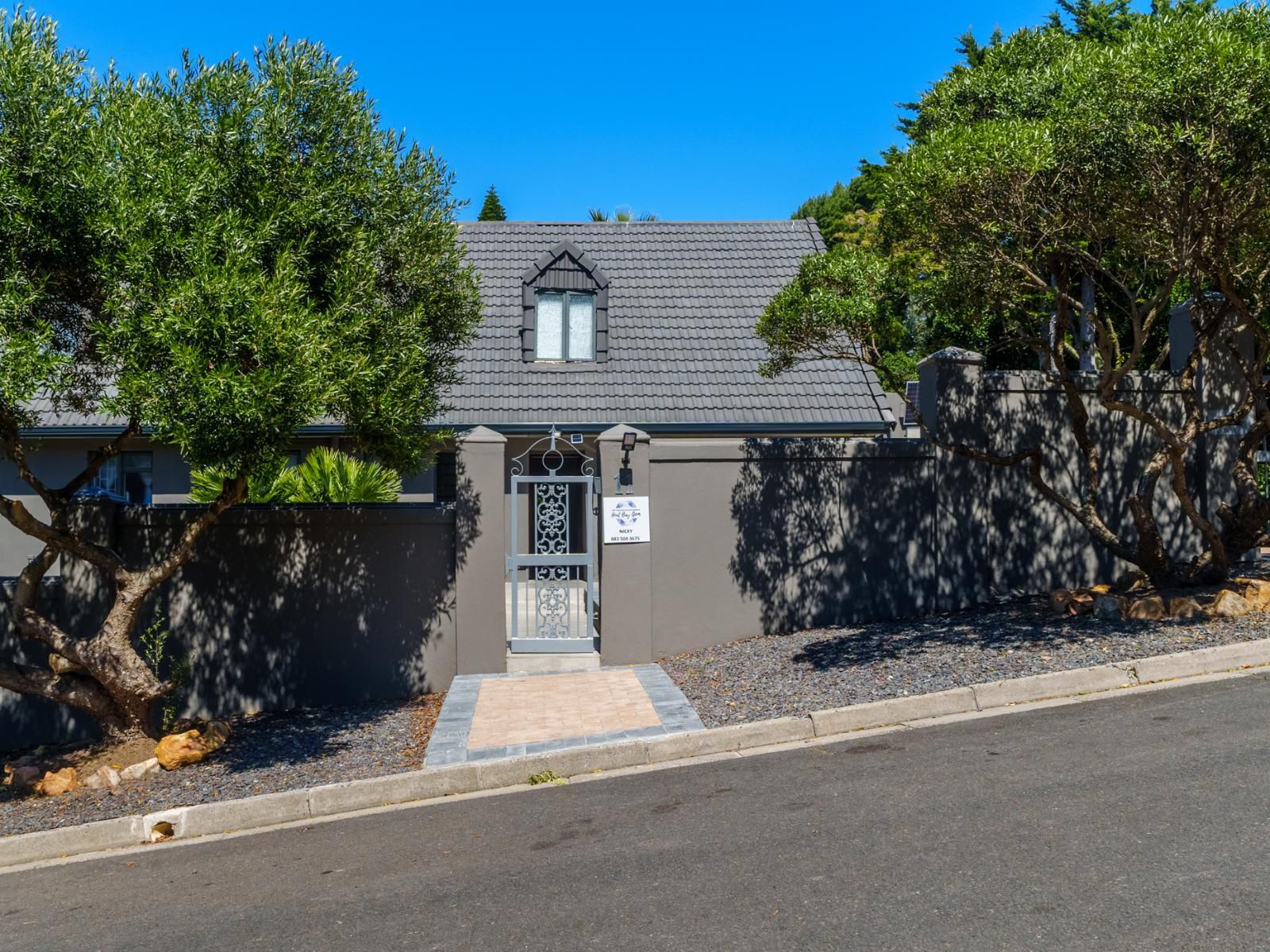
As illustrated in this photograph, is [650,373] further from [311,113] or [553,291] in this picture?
[311,113]

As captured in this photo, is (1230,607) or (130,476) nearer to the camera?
(1230,607)

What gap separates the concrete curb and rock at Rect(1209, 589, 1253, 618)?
2.87ft

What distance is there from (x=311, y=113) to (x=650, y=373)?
29.9 feet

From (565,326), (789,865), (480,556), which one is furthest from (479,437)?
(565,326)

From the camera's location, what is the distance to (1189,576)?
10453 mm

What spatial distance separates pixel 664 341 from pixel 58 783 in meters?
11.8

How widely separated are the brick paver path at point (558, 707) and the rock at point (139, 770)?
2.47 meters

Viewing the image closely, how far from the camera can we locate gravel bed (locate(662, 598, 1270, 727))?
8586mm

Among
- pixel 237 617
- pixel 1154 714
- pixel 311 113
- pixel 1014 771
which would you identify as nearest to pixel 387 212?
pixel 311 113

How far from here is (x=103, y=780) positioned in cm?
795

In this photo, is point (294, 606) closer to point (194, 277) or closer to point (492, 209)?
point (194, 277)

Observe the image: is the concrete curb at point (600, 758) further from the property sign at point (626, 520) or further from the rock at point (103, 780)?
the property sign at point (626, 520)

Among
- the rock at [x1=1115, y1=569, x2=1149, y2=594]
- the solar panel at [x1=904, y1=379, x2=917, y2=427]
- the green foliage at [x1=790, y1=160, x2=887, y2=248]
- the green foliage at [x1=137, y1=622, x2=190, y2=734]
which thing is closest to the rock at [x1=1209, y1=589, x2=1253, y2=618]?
the rock at [x1=1115, y1=569, x2=1149, y2=594]

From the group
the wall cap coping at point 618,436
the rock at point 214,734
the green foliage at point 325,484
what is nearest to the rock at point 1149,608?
the wall cap coping at point 618,436
